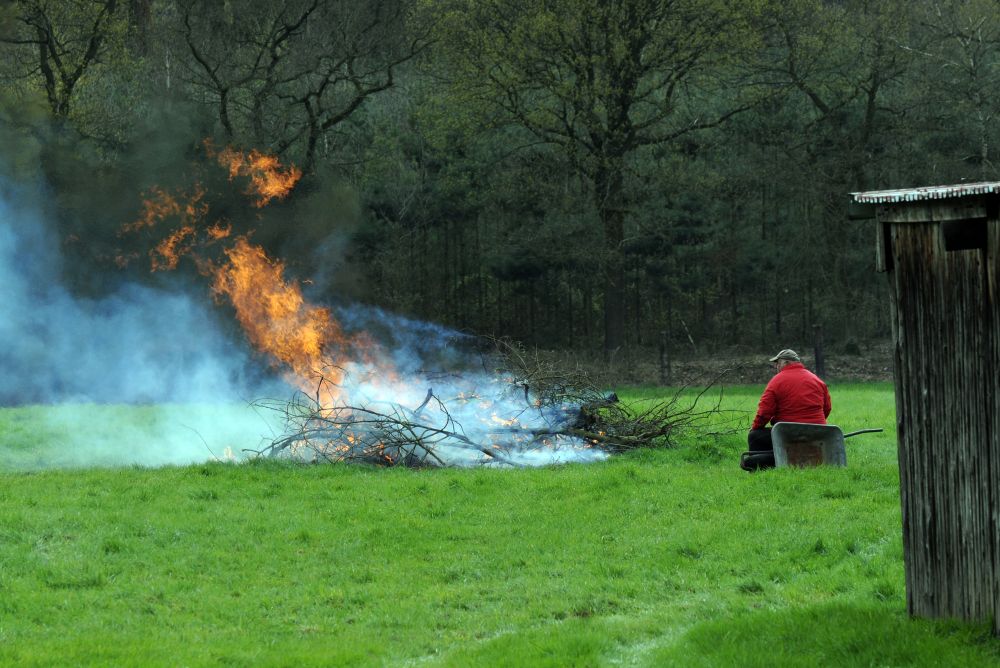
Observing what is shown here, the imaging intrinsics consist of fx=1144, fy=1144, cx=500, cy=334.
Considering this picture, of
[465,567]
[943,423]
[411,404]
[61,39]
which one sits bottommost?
[465,567]

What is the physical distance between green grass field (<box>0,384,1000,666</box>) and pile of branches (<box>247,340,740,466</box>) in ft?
3.04

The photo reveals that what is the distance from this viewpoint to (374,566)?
1154cm

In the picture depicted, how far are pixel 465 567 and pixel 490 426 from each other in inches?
268

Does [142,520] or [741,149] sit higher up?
[741,149]

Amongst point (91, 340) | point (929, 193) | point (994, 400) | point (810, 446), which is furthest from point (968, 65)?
point (994, 400)

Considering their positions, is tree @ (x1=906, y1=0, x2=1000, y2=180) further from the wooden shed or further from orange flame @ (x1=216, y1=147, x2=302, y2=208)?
the wooden shed

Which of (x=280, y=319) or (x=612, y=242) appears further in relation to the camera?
(x=612, y=242)

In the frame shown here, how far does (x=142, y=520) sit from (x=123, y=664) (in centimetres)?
519

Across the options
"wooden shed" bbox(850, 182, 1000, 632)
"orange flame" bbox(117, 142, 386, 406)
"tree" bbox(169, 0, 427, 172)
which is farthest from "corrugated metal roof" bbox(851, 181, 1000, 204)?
"tree" bbox(169, 0, 427, 172)

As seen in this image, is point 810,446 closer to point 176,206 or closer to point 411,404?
point 411,404

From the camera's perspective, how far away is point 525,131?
1613 inches

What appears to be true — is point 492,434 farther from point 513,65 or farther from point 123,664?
point 513,65

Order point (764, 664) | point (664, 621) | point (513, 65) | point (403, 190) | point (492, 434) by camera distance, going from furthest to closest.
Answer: point (403, 190), point (513, 65), point (492, 434), point (664, 621), point (764, 664)

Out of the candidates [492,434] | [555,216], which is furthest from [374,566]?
[555,216]
